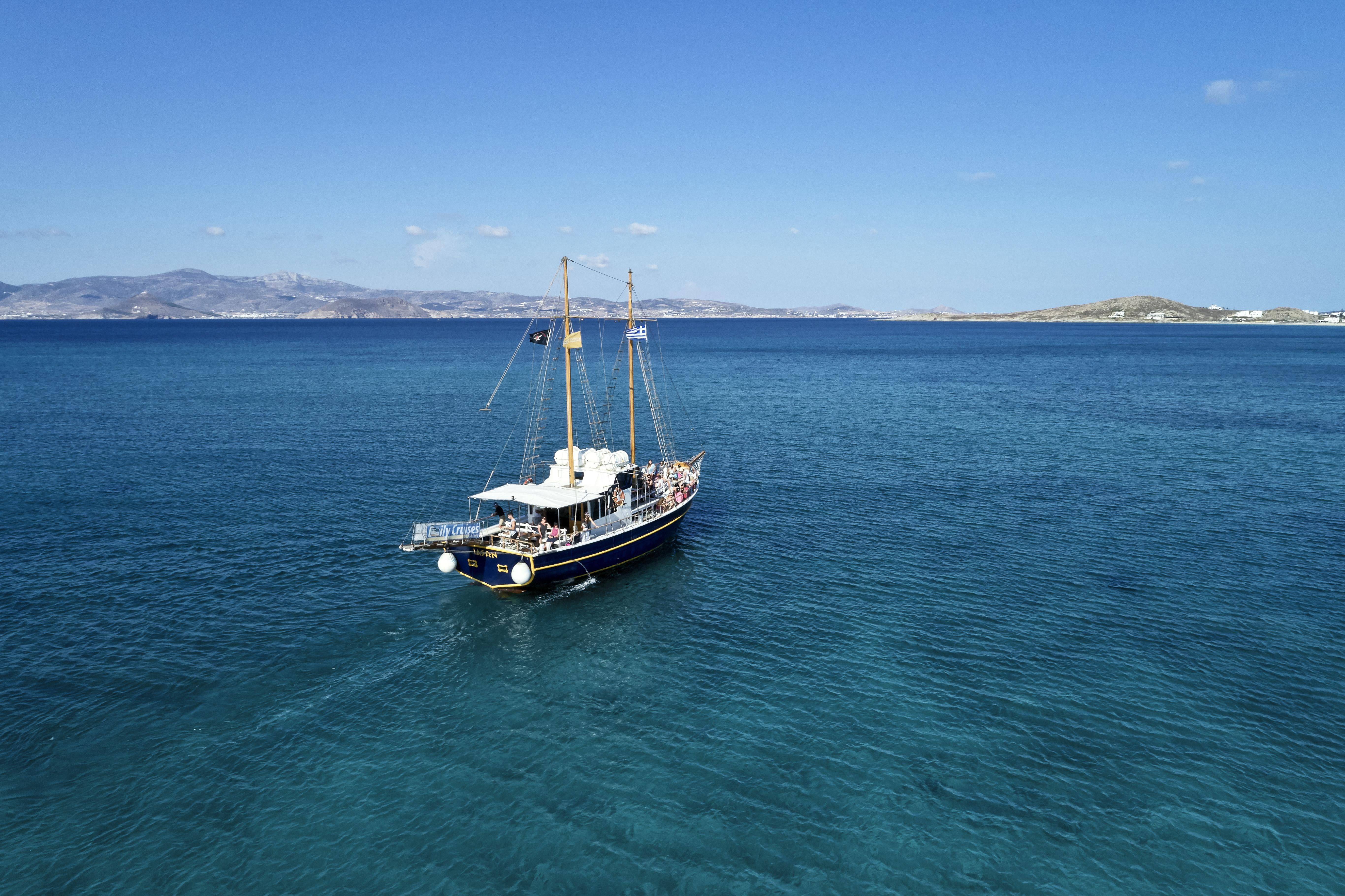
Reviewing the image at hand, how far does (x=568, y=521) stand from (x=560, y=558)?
10.7ft

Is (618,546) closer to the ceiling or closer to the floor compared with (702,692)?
closer to the ceiling

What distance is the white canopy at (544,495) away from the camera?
4512 cm

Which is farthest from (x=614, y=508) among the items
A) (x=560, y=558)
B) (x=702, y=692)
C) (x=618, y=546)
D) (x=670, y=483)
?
(x=702, y=692)

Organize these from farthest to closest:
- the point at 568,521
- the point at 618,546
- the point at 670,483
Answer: the point at 670,483
the point at 618,546
the point at 568,521

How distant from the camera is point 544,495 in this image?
46.8 meters

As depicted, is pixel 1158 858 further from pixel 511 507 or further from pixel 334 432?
pixel 334 432

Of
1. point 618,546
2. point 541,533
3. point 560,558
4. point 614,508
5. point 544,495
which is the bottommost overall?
point 618,546

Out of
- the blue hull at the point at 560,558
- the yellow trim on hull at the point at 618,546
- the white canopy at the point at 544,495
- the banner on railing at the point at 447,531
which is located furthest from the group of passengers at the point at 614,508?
the banner on railing at the point at 447,531

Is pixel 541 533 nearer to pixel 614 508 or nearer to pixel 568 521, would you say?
pixel 568 521

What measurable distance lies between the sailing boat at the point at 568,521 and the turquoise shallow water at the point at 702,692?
202cm

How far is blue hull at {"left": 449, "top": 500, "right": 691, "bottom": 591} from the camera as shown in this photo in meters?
42.5

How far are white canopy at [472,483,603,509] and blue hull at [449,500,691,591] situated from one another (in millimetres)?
2819

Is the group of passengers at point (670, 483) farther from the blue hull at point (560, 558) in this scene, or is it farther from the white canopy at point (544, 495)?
the white canopy at point (544, 495)

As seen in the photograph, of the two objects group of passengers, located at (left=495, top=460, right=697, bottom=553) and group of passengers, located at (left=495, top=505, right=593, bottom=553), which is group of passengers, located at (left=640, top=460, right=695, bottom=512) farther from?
group of passengers, located at (left=495, top=505, right=593, bottom=553)
